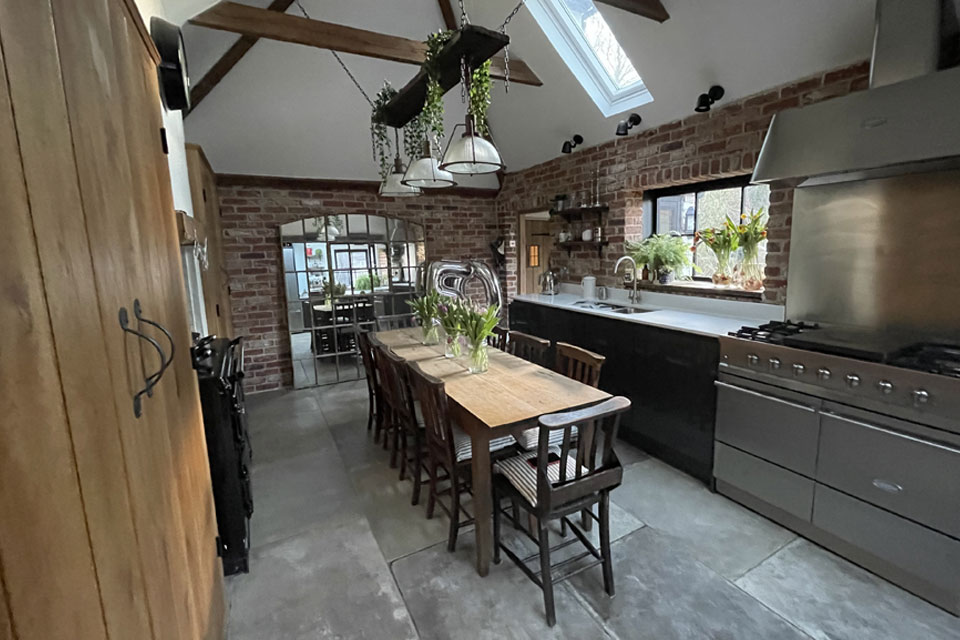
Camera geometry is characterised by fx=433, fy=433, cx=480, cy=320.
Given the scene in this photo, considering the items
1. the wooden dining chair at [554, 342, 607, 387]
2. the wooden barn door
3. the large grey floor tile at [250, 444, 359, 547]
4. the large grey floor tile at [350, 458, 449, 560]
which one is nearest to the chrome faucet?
the wooden dining chair at [554, 342, 607, 387]

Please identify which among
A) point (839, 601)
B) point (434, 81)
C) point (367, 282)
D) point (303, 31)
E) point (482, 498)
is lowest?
point (839, 601)

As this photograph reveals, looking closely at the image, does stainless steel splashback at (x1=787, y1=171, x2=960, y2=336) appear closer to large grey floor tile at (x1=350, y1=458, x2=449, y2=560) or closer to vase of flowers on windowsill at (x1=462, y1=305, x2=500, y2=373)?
vase of flowers on windowsill at (x1=462, y1=305, x2=500, y2=373)

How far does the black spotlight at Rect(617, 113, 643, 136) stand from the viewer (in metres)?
3.61

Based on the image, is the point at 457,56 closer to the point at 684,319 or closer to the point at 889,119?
the point at 889,119

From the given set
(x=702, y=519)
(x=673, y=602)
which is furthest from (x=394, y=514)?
(x=702, y=519)

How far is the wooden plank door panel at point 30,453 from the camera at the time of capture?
1.73 ft

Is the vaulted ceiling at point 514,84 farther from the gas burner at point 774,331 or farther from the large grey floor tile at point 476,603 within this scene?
the large grey floor tile at point 476,603

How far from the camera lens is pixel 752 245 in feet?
10.3

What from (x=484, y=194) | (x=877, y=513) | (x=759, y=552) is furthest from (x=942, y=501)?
(x=484, y=194)

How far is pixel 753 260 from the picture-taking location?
3176mm

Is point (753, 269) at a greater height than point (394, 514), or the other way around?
point (753, 269)

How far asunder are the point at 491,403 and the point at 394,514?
1.02 m

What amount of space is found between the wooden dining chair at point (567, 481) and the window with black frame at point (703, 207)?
223cm

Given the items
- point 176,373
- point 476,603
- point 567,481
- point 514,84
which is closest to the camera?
point 176,373
